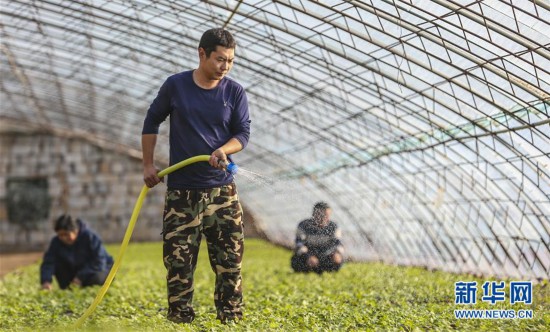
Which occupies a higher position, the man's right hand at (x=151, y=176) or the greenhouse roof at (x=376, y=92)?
the greenhouse roof at (x=376, y=92)

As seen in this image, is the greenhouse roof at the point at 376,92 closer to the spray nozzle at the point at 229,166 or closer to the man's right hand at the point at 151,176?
the spray nozzle at the point at 229,166

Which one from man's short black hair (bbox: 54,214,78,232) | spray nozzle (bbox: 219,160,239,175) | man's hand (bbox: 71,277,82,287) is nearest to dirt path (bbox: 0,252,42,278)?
man's hand (bbox: 71,277,82,287)

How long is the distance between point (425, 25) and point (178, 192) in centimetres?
1159

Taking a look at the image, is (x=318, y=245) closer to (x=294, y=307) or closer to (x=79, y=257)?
(x=79, y=257)

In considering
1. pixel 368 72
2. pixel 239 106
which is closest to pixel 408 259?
pixel 368 72

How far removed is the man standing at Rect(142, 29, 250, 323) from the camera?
26.4ft

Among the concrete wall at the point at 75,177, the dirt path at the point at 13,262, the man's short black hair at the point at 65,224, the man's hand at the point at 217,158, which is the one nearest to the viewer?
the man's hand at the point at 217,158

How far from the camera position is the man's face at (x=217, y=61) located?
7.75 meters

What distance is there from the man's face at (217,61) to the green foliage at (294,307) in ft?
8.20

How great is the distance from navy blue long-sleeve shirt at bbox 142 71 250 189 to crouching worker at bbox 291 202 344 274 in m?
8.84

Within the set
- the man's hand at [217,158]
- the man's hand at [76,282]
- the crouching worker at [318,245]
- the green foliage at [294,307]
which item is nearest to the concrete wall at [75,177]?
the crouching worker at [318,245]

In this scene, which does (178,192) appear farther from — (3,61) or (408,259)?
(3,61)

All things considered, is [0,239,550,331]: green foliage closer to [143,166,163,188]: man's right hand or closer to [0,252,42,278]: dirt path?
[143,166,163,188]: man's right hand

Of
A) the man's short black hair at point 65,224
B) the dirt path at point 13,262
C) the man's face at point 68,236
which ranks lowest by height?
the man's face at point 68,236
